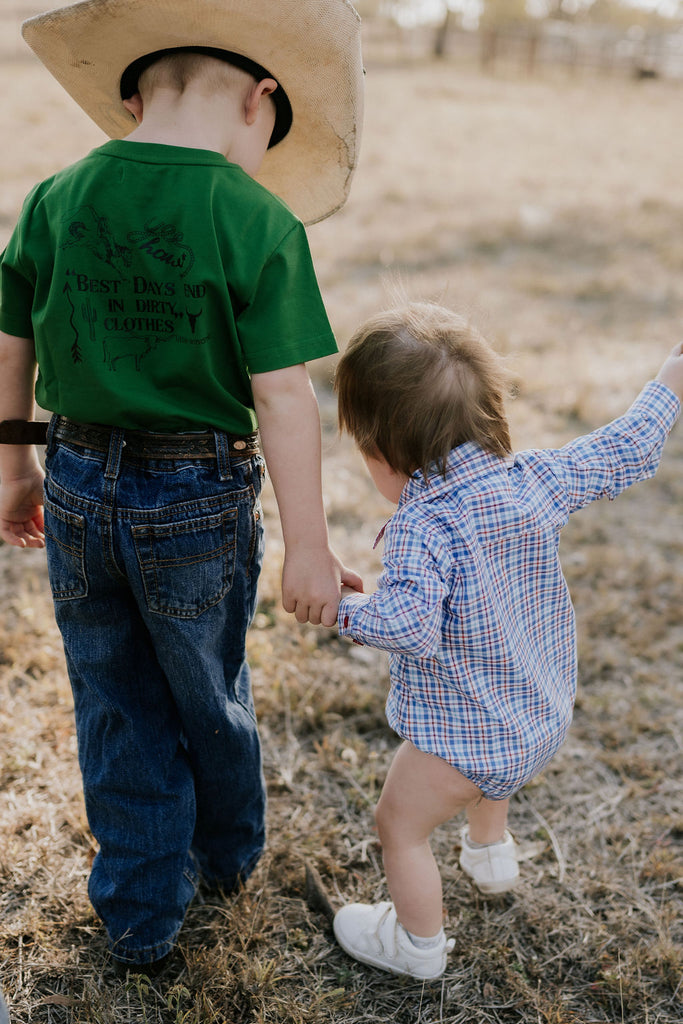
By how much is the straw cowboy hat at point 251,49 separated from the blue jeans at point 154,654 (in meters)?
0.68

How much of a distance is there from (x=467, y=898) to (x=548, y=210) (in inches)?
348

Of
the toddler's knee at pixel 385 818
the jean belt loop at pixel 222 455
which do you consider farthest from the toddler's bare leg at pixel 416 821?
the jean belt loop at pixel 222 455

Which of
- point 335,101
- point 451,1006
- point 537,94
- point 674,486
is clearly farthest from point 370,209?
point 537,94

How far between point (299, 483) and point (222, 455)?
15cm

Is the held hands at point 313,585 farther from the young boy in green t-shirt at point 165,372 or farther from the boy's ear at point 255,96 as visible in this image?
the boy's ear at point 255,96

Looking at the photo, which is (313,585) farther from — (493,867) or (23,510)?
(493,867)

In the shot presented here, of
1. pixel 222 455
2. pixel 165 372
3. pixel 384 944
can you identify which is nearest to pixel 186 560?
pixel 222 455

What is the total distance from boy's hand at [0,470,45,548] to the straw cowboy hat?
76 centimetres

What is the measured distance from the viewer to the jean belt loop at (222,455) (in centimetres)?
156

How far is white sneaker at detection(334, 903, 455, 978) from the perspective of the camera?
1827 mm

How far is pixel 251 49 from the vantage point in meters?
1.53

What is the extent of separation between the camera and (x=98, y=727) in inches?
68.3

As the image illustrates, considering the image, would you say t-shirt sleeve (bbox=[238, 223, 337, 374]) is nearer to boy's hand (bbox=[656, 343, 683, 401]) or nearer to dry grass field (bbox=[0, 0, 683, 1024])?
dry grass field (bbox=[0, 0, 683, 1024])

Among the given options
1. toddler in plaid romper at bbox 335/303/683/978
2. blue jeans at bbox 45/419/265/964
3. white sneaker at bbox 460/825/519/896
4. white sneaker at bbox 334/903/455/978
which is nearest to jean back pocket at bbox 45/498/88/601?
blue jeans at bbox 45/419/265/964
